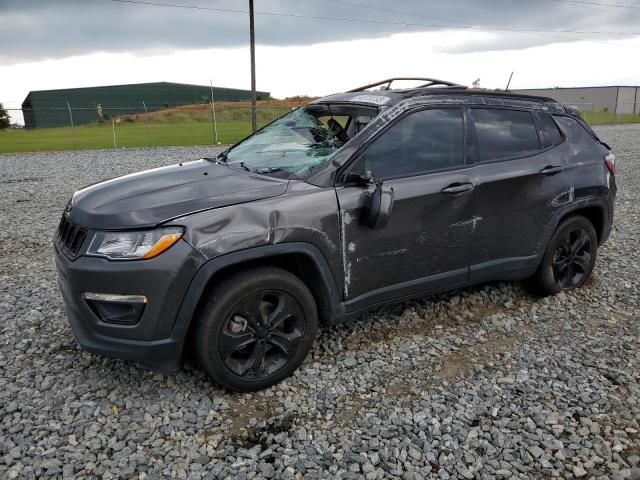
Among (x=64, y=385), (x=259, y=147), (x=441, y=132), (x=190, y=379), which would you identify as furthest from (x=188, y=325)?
(x=441, y=132)

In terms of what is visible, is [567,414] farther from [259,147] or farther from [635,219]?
[635,219]

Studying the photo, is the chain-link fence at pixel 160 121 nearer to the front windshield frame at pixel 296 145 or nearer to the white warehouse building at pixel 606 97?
the white warehouse building at pixel 606 97

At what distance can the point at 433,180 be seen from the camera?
140 inches

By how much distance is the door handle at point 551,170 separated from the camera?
4.10m

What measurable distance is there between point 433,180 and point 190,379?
2.09 m

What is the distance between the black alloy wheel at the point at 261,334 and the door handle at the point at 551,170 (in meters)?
2.33

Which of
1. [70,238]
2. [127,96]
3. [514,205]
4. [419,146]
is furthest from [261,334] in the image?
[127,96]

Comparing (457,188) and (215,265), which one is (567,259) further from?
(215,265)

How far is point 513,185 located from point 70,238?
3.10 metres

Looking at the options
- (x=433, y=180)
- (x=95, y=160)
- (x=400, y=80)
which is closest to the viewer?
(x=433, y=180)

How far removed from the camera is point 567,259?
4.55 metres

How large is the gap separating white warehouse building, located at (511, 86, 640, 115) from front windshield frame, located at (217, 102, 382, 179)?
55.5 meters

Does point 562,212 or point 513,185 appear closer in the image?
point 513,185

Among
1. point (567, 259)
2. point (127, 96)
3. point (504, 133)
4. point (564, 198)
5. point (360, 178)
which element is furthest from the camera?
point (127, 96)
